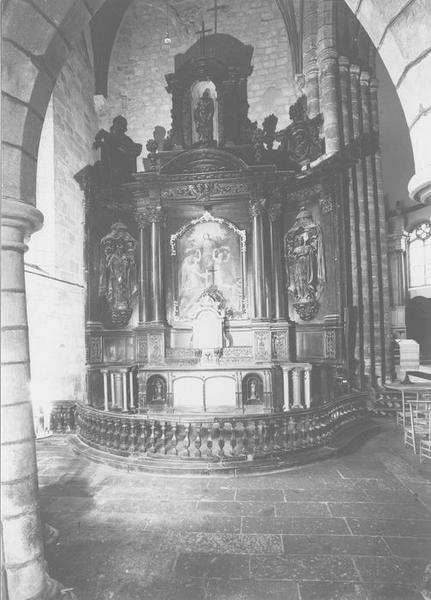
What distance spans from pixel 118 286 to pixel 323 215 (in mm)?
5195

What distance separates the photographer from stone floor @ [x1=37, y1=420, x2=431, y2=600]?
3039 millimetres

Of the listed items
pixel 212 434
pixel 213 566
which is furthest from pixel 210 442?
pixel 213 566

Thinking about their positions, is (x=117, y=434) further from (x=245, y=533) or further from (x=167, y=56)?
(x=167, y=56)

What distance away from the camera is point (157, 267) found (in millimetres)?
9711

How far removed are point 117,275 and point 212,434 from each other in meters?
5.62

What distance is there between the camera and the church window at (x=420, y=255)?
713 inches

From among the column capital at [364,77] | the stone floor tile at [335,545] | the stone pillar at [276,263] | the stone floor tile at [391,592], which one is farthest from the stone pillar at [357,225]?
the stone floor tile at [391,592]

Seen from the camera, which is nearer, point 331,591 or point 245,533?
point 331,591

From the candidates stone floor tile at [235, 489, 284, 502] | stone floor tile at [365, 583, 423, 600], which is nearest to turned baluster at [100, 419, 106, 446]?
stone floor tile at [235, 489, 284, 502]

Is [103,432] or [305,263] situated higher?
[305,263]

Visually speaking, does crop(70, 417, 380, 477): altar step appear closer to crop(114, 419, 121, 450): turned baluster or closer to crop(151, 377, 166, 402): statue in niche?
crop(114, 419, 121, 450): turned baluster

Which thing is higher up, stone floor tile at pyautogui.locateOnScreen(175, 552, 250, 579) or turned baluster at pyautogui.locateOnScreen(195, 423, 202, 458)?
turned baluster at pyautogui.locateOnScreen(195, 423, 202, 458)

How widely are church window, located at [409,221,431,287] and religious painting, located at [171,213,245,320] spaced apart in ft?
39.9

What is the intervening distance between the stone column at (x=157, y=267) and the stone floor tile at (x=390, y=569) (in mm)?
6941
